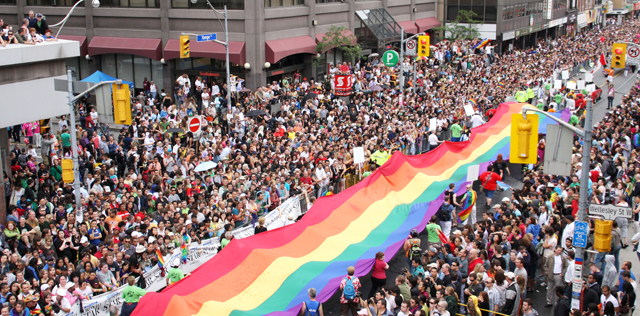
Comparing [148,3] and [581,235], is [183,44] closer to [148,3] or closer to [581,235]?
[148,3]

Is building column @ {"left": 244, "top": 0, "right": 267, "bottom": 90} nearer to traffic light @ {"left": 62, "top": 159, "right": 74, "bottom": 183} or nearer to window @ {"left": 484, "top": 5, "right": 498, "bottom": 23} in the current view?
traffic light @ {"left": 62, "top": 159, "right": 74, "bottom": 183}

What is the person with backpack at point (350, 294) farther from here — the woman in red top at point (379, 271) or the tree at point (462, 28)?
the tree at point (462, 28)

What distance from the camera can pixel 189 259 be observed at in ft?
54.0

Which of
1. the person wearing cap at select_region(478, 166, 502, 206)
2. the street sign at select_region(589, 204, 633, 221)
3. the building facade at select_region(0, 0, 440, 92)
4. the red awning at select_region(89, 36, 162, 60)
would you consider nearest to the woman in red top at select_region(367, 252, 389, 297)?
the street sign at select_region(589, 204, 633, 221)

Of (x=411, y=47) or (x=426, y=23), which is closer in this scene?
(x=411, y=47)

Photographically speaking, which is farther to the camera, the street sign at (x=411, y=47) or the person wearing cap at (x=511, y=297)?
the street sign at (x=411, y=47)

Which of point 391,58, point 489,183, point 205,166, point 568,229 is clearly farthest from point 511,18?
point 568,229

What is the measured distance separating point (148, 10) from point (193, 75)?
4475mm

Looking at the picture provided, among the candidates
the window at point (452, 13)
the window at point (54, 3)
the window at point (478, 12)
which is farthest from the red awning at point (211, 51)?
the window at point (478, 12)

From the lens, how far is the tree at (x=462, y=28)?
57.8 metres

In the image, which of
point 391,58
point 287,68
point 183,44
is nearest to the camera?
point 183,44

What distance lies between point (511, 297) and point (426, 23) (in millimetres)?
45864

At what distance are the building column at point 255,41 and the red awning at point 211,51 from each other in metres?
0.51

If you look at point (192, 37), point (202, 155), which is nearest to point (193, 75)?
point (192, 37)
